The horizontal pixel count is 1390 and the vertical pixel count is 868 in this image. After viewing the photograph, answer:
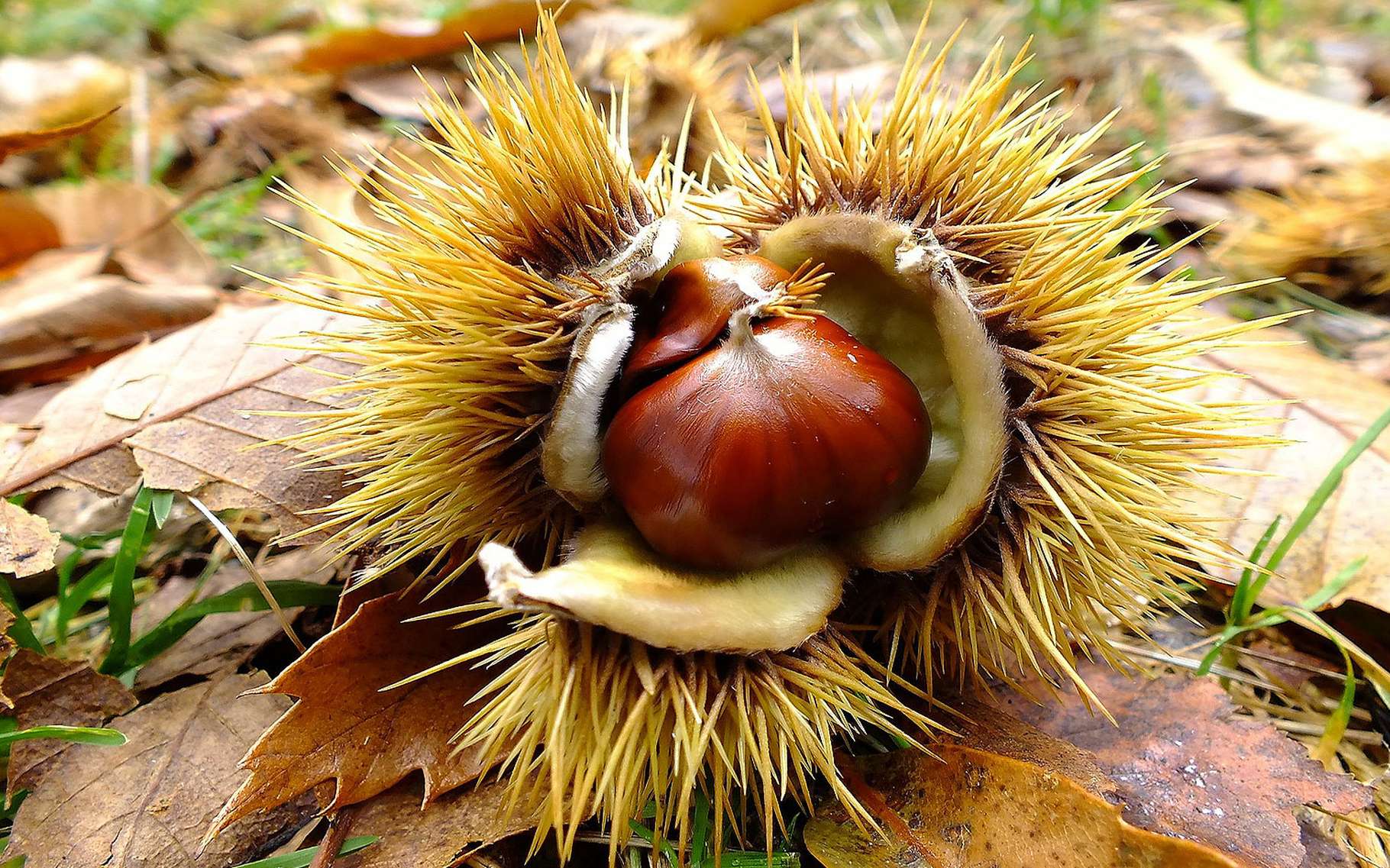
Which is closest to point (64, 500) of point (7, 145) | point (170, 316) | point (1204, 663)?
point (170, 316)

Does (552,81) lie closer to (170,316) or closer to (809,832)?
(809,832)

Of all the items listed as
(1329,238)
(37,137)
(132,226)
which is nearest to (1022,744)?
(1329,238)

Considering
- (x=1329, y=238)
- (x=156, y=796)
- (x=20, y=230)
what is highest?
(x=20, y=230)

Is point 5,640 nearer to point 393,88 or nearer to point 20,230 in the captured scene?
point 20,230

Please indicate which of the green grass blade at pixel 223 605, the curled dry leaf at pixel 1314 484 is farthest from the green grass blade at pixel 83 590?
the curled dry leaf at pixel 1314 484

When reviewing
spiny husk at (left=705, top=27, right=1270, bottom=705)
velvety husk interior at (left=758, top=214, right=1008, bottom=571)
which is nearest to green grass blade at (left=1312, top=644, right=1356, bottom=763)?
spiny husk at (left=705, top=27, right=1270, bottom=705)

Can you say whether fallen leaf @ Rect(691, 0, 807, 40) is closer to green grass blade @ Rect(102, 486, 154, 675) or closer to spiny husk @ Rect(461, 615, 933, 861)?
green grass blade @ Rect(102, 486, 154, 675)
